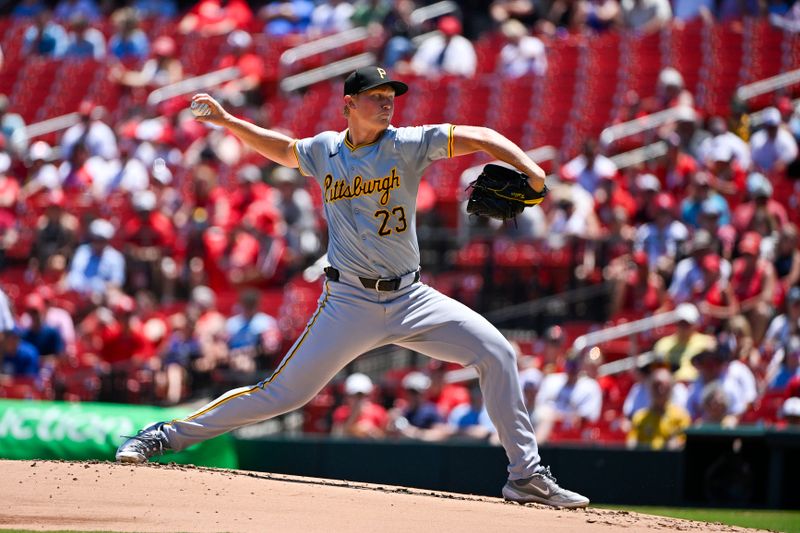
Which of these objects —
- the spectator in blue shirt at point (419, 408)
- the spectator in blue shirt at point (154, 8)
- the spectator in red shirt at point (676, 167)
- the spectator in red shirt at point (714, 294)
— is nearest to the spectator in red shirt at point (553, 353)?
the spectator in blue shirt at point (419, 408)

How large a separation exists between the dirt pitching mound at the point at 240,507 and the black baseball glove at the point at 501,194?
137 centimetres

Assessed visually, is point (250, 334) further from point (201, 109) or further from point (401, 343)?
point (401, 343)

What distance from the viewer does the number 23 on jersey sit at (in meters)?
6.27

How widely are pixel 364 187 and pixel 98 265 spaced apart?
7979mm

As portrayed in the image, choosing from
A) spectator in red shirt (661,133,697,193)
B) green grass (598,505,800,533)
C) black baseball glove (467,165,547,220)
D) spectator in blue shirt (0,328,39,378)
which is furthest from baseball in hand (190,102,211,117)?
spectator in red shirt (661,133,697,193)

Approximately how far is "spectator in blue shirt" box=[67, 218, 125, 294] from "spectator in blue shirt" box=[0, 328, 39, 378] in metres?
1.38

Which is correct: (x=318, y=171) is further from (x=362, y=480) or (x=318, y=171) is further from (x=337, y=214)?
(x=362, y=480)

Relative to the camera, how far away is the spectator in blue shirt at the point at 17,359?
1229cm

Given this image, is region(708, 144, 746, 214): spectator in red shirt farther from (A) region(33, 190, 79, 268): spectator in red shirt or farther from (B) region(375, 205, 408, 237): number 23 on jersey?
(B) region(375, 205, 408, 237): number 23 on jersey

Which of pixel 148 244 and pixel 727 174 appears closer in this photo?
pixel 727 174

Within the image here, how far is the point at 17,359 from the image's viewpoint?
12305 millimetres

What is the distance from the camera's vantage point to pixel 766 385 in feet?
33.7

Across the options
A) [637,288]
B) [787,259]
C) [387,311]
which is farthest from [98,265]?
[387,311]

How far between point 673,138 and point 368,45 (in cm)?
601
